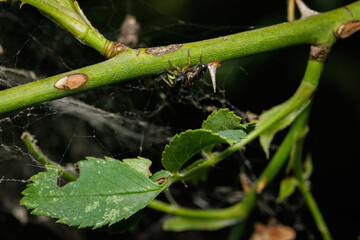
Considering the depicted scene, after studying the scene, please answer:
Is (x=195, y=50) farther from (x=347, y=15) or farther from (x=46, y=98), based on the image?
(x=347, y=15)


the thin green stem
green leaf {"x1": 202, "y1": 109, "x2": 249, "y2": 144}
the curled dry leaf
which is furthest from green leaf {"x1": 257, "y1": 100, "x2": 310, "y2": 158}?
the curled dry leaf

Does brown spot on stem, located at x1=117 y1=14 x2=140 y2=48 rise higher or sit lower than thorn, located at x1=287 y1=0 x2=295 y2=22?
higher

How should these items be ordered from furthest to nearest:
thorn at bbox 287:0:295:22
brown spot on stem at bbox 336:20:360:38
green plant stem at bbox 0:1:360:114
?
thorn at bbox 287:0:295:22 < brown spot on stem at bbox 336:20:360:38 < green plant stem at bbox 0:1:360:114

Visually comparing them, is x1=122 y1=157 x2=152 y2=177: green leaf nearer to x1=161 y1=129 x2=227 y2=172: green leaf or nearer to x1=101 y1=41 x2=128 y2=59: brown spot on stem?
x1=161 y1=129 x2=227 y2=172: green leaf

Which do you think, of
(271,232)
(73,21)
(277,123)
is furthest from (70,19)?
(271,232)

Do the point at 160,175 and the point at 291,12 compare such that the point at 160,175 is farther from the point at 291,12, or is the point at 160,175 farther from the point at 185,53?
the point at 291,12

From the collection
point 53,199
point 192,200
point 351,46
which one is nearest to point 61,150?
point 192,200
